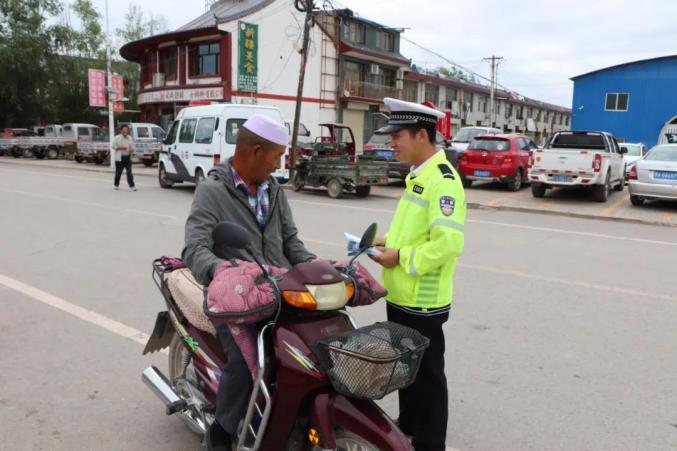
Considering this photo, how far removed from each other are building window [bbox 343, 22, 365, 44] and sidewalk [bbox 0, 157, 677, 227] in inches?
761

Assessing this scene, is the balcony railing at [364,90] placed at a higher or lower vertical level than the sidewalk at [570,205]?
higher

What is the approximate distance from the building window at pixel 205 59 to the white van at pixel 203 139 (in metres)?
15.4

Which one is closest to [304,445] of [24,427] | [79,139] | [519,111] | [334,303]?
[334,303]

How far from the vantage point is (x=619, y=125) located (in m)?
36.7

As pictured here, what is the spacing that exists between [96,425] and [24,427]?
1.26 ft

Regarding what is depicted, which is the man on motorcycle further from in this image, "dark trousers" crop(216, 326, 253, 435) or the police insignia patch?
the police insignia patch

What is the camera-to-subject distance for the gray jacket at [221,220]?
2553mm

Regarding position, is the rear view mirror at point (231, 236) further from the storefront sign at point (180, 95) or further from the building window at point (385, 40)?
the building window at point (385, 40)

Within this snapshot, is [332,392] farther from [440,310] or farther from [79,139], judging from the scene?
Result: [79,139]

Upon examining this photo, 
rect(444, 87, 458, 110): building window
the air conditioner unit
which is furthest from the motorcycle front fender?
rect(444, 87, 458, 110): building window

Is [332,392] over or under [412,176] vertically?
under

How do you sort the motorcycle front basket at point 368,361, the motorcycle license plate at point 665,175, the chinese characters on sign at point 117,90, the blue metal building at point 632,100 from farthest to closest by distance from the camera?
1. the blue metal building at point 632,100
2. the chinese characters on sign at point 117,90
3. the motorcycle license plate at point 665,175
4. the motorcycle front basket at point 368,361

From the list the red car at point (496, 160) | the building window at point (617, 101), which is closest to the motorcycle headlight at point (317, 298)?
the red car at point (496, 160)

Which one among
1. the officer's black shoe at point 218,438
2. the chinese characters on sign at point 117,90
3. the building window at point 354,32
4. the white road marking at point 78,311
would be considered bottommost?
the white road marking at point 78,311
